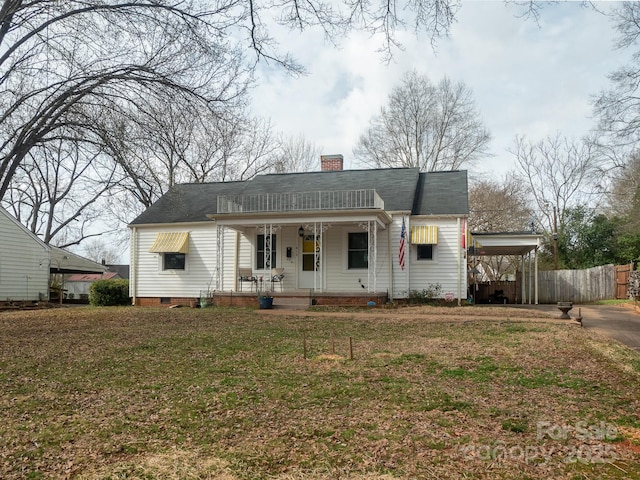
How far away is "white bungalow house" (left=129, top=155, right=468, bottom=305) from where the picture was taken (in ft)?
59.1

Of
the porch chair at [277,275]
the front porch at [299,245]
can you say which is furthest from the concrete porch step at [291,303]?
the porch chair at [277,275]

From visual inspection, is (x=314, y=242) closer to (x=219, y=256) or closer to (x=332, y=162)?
(x=219, y=256)

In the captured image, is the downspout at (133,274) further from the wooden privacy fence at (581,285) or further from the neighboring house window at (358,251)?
the wooden privacy fence at (581,285)

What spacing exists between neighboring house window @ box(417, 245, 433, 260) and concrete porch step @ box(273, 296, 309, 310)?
4.41 meters

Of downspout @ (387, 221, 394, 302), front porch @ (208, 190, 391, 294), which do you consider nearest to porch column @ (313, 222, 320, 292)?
front porch @ (208, 190, 391, 294)

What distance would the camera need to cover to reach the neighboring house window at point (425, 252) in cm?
1858

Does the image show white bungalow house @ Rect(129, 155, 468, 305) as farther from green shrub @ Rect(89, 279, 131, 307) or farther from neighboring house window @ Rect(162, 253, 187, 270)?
green shrub @ Rect(89, 279, 131, 307)

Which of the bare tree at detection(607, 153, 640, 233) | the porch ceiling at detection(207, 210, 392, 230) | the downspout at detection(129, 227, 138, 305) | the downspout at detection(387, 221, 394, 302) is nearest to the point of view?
the porch ceiling at detection(207, 210, 392, 230)

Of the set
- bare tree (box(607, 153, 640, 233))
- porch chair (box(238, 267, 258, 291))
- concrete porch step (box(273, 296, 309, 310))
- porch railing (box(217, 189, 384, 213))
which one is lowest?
concrete porch step (box(273, 296, 309, 310))

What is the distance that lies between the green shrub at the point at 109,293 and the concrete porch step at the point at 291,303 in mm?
7381

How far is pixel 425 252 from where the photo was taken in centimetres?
1864

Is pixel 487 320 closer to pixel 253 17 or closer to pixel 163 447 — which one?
pixel 253 17

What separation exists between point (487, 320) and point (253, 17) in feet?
30.4

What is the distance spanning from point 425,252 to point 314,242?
3.94 m
